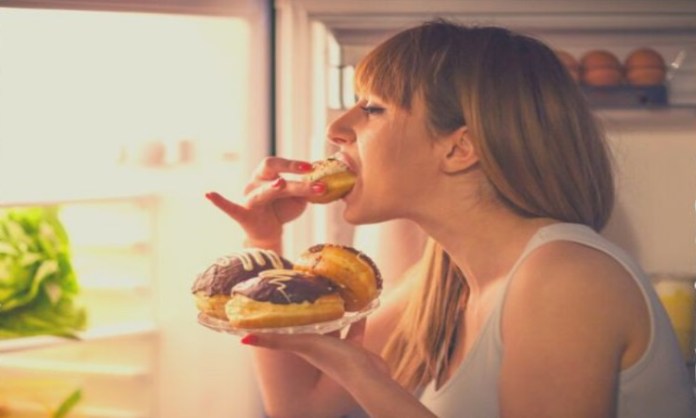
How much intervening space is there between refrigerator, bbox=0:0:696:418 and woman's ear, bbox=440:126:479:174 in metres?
0.25

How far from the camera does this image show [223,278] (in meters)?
0.82

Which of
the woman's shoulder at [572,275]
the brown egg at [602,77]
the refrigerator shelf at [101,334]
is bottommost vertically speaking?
the refrigerator shelf at [101,334]

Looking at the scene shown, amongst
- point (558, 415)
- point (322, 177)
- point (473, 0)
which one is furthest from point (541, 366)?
point (473, 0)

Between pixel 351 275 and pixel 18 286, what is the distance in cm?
46

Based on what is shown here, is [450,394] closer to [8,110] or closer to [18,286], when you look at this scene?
[18,286]

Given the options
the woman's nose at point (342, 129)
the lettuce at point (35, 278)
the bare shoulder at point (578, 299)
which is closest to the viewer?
the bare shoulder at point (578, 299)

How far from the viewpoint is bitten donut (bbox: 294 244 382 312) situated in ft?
2.77

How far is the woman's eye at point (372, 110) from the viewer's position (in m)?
0.81

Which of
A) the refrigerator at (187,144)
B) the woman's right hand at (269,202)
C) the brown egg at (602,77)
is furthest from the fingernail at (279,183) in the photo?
the brown egg at (602,77)

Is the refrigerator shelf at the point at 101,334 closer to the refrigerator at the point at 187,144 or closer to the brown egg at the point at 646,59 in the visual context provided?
the refrigerator at the point at 187,144

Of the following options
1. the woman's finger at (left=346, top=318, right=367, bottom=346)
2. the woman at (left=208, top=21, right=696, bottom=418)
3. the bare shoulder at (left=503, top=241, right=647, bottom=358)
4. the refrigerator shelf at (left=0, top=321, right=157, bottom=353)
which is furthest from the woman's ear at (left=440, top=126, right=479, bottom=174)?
the refrigerator shelf at (left=0, top=321, right=157, bottom=353)

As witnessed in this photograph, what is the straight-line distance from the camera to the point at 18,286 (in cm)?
107

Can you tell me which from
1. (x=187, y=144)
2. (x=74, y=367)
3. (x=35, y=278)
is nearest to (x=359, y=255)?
(x=187, y=144)

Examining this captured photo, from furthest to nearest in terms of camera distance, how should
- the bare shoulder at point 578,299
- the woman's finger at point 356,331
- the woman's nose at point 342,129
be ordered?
the woman's finger at point 356,331, the woman's nose at point 342,129, the bare shoulder at point 578,299
